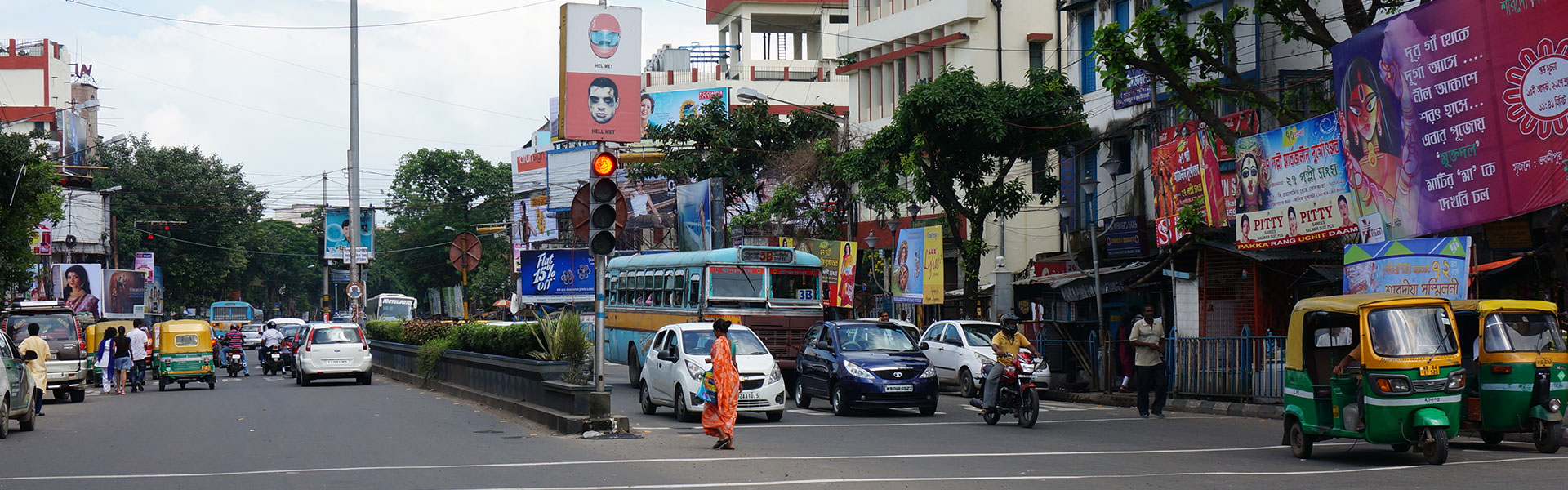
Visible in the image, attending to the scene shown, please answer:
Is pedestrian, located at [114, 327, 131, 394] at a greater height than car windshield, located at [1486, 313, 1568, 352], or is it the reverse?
car windshield, located at [1486, 313, 1568, 352]

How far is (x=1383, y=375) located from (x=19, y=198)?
28411mm

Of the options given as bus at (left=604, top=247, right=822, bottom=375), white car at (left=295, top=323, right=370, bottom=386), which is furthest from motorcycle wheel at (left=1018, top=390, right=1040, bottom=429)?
white car at (left=295, top=323, right=370, bottom=386)

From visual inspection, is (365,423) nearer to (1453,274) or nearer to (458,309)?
(1453,274)

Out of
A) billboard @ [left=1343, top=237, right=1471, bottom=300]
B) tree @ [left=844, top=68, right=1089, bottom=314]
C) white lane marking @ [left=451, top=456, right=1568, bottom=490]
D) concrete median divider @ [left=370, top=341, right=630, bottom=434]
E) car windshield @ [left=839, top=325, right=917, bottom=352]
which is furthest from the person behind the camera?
tree @ [left=844, top=68, right=1089, bottom=314]

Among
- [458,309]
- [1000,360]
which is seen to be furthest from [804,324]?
[458,309]

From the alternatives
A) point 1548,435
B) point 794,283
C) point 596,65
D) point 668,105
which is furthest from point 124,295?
point 1548,435

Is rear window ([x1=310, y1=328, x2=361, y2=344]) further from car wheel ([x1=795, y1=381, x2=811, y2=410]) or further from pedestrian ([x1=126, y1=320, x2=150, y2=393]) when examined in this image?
car wheel ([x1=795, y1=381, x2=811, y2=410])

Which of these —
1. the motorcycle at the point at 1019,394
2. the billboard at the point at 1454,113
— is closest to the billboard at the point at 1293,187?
the billboard at the point at 1454,113

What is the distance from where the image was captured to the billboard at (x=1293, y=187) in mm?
19859

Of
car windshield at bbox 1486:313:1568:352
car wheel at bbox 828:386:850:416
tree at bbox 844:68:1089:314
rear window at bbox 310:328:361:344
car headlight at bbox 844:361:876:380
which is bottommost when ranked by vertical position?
car wheel at bbox 828:386:850:416

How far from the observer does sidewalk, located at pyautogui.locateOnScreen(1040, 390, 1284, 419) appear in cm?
1934

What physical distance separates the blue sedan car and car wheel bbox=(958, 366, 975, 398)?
Result: 3607 millimetres

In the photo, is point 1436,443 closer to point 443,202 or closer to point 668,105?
point 668,105

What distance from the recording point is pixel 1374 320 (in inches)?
485
